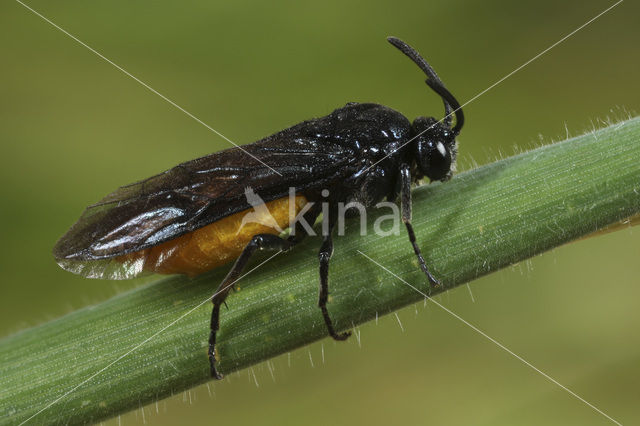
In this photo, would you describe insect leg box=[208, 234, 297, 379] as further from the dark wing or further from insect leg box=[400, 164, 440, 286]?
insect leg box=[400, 164, 440, 286]

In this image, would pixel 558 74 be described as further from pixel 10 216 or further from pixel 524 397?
pixel 10 216

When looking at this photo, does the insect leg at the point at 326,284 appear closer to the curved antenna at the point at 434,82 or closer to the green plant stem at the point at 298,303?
the green plant stem at the point at 298,303

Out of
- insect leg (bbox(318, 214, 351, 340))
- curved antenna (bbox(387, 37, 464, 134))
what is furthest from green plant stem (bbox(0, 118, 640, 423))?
curved antenna (bbox(387, 37, 464, 134))

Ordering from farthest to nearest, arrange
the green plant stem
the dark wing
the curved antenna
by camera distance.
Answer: the curved antenna < the dark wing < the green plant stem

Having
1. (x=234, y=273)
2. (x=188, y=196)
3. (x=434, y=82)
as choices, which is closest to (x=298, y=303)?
(x=234, y=273)

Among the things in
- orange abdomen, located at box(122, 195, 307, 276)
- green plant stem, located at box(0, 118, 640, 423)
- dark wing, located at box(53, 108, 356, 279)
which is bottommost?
green plant stem, located at box(0, 118, 640, 423)

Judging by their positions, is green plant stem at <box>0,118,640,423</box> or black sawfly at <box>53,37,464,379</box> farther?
black sawfly at <box>53,37,464,379</box>

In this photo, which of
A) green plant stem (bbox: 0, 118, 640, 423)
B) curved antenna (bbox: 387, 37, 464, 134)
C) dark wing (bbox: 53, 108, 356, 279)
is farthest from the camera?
curved antenna (bbox: 387, 37, 464, 134)

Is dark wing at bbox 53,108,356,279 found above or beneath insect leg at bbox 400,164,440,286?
above

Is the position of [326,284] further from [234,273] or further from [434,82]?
[434,82]
